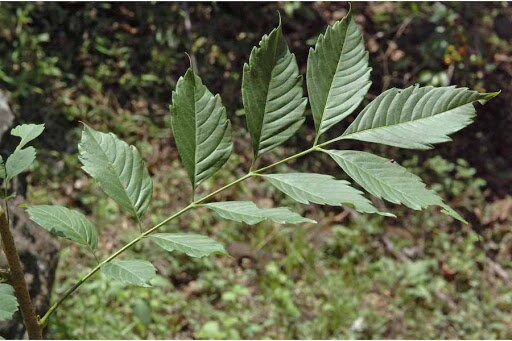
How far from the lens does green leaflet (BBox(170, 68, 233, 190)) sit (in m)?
0.83

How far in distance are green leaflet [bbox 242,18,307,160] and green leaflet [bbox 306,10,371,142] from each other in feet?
0.07

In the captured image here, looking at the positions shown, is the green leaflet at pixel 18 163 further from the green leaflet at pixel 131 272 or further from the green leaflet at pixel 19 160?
the green leaflet at pixel 131 272

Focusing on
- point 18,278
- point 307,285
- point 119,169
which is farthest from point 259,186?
point 18,278

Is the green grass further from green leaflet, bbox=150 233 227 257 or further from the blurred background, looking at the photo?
green leaflet, bbox=150 233 227 257

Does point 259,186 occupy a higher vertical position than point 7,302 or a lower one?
lower

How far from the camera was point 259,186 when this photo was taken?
372cm

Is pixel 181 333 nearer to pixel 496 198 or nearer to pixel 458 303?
pixel 458 303

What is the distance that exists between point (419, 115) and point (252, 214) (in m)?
0.24

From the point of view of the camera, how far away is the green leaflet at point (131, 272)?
76 centimetres

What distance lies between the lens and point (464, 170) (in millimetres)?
4020

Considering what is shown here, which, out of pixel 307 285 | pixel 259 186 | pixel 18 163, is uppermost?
pixel 18 163

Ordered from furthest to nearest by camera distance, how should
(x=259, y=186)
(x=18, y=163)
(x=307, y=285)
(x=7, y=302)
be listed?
(x=259, y=186) → (x=307, y=285) → (x=18, y=163) → (x=7, y=302)

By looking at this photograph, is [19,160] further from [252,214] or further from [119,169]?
[252,214]

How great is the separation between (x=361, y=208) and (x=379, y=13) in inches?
157
